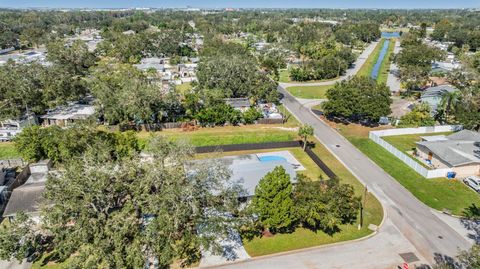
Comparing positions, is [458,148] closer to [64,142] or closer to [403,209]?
[403,209]

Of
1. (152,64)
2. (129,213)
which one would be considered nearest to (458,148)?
(129,213)

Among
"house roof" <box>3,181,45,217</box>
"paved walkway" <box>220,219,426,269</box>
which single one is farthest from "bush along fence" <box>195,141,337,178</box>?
"house roof" <box>3,181,45,217</box>

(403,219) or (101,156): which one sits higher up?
(101,156)

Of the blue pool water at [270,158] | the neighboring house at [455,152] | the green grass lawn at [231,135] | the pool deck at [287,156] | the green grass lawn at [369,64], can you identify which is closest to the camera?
the neighboring house at [455,152]

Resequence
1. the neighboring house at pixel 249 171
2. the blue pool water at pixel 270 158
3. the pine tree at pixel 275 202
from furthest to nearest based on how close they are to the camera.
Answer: the blue pool water at pixel 270 158 < the neighboring house at pixel 249 171 < the pine tree at pixel 275 202

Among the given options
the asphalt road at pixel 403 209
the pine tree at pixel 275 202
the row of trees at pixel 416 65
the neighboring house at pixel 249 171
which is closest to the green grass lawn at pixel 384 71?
the row of trees at pixel 416 65

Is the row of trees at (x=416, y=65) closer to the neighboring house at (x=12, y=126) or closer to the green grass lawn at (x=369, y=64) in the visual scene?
the green grass lawn at (x=369, y=64)

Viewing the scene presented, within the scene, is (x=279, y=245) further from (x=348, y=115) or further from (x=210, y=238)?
(x=348, y=115)

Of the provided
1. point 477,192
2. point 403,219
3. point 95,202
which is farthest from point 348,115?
point 95,202
